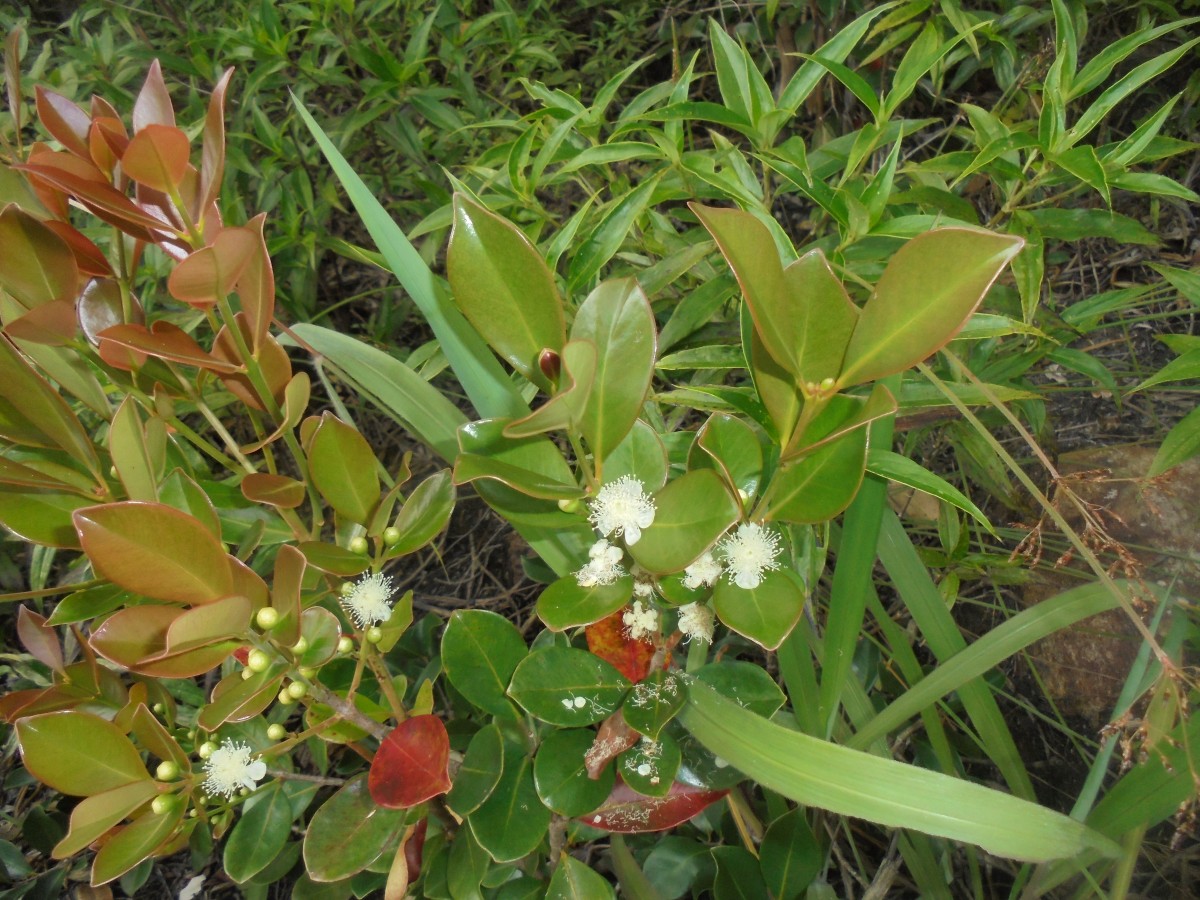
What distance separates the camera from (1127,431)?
1.34 meters

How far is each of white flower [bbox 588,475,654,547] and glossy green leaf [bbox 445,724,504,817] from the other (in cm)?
20

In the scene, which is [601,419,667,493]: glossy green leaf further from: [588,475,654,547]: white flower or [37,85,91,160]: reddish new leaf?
[37,85,91,160]: reddish new leaf

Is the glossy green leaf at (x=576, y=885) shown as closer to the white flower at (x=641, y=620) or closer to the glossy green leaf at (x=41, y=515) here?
the white flower at (x=641, y=620)

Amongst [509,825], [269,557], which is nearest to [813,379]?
[509,825]

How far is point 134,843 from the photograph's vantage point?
45cm

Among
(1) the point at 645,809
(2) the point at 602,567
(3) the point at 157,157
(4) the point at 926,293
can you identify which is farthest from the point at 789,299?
(1) the point at 645,809

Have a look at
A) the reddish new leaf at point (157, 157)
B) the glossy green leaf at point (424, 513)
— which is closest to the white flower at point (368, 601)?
the glossy green leaf at point (424, 513)

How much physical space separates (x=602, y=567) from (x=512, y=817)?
0.20 metres

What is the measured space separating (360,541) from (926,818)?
339 mm

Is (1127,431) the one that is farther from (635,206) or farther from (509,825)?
(509,825)

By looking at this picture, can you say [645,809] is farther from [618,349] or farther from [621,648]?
[618,349]

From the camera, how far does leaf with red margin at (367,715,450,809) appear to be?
46 centimetres

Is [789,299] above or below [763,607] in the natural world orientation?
above

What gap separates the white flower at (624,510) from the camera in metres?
0.42
